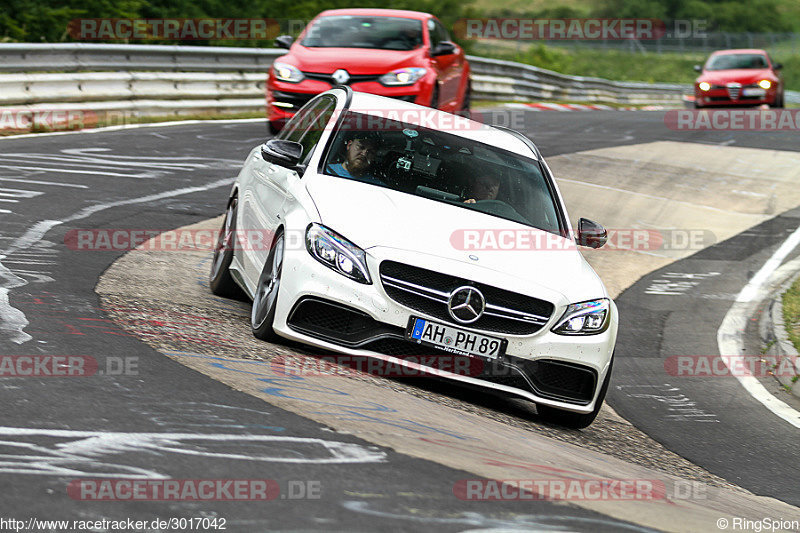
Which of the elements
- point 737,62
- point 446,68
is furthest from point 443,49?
point 737,62

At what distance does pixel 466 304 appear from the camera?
622cm

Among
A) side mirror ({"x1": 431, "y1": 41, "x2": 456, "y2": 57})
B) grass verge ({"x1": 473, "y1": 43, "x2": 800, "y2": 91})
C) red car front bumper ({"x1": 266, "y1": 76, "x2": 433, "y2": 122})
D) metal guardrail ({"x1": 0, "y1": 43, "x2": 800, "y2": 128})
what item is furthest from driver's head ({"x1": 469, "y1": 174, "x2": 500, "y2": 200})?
grass verge ({"x1": 473, "y1": 43, "x2": 800, "y2": 91})

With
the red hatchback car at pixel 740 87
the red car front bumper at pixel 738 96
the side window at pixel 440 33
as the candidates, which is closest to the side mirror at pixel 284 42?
the side window at pixel 440 33

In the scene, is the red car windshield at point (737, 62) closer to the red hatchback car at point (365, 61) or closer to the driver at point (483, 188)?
the red hatchback car at point (365, 61)

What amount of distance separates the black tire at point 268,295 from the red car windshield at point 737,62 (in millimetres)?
25559

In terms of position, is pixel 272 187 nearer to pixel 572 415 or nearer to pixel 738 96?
pixel 572 415

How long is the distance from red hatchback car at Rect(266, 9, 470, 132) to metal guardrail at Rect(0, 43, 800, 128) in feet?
12.0

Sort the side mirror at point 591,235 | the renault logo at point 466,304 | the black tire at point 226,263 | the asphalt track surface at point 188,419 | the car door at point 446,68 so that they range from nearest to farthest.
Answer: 1. the asphalt track surface at point 188,419
2. the renault logo at point 466,304
3. the side mirror at point 591,235
4. the black tire at point 226,263
5. the car door at point 446,68

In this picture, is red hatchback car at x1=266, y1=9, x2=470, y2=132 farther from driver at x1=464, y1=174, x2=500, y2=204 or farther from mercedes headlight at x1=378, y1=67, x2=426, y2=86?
driver at x1=464, y1=174, x2=500, y2=204

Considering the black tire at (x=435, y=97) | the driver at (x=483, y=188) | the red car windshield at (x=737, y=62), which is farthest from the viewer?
the red car windshield at (x=737, y=62)

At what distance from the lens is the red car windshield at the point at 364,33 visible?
15906 mm

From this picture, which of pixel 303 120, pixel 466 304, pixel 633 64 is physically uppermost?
pixel 303 120

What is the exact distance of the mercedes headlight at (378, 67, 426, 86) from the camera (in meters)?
15.2

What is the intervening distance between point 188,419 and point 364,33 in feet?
39.4
